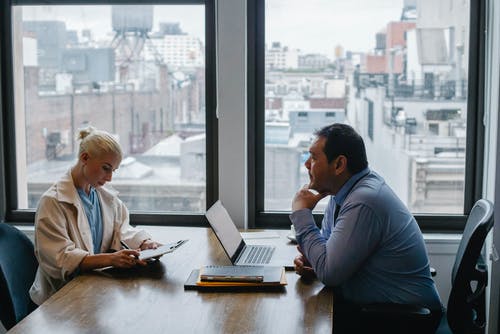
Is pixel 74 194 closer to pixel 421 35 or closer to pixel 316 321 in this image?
pixel 316 321

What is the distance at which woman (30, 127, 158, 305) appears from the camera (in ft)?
8.35

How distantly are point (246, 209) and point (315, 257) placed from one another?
1363 mm

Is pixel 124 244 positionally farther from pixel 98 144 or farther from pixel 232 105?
pixel 232 105

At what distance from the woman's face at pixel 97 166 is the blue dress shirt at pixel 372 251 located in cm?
80

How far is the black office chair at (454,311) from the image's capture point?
7.45 feet

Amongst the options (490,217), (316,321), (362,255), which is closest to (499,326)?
(490,217)

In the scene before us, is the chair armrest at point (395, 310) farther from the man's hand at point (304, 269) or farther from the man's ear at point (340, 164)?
the man's ear at point (340, 164)

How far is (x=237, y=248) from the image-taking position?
2.85m

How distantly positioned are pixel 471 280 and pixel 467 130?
55.5 inches

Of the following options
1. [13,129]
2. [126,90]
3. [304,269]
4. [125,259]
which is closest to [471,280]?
[304,269]

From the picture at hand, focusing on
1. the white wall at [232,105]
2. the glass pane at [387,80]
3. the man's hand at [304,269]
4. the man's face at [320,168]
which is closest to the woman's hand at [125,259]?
the man's hand at [304,269]

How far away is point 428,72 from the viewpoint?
3.65 meters

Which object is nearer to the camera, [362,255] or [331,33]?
[362,255]

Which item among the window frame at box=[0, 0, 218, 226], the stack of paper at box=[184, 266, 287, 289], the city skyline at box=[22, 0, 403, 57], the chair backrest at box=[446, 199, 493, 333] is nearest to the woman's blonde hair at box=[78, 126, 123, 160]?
the stack of paper at box=[184, 266, 287, 289]
